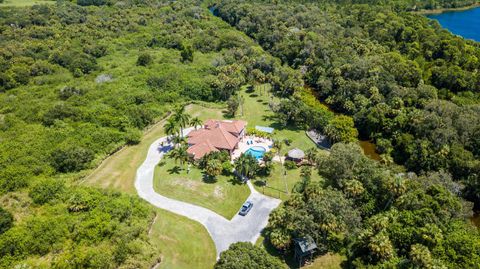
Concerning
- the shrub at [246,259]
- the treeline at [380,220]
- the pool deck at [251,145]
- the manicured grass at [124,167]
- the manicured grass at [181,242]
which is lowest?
the manicured grass at [124,167]

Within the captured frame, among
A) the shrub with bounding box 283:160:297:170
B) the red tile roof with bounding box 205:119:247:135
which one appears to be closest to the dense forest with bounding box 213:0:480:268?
the shrub with bounding box 283:160:297:170

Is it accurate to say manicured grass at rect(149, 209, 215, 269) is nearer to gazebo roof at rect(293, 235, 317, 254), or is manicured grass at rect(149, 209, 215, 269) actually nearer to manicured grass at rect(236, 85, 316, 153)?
gazebo roof at rect(293, 235, 317, 254)

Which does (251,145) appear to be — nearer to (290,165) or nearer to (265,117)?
(290,165)

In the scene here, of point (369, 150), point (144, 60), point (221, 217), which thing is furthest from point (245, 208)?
point (144, 60)

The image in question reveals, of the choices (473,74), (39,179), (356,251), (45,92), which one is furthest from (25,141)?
(473,74)

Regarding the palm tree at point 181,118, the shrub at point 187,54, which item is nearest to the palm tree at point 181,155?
the palm tree at point 181,118

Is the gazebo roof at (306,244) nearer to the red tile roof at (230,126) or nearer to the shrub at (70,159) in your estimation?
the red tile roof at (230,126)

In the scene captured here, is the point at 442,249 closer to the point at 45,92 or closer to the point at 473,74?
the point at 473,74
